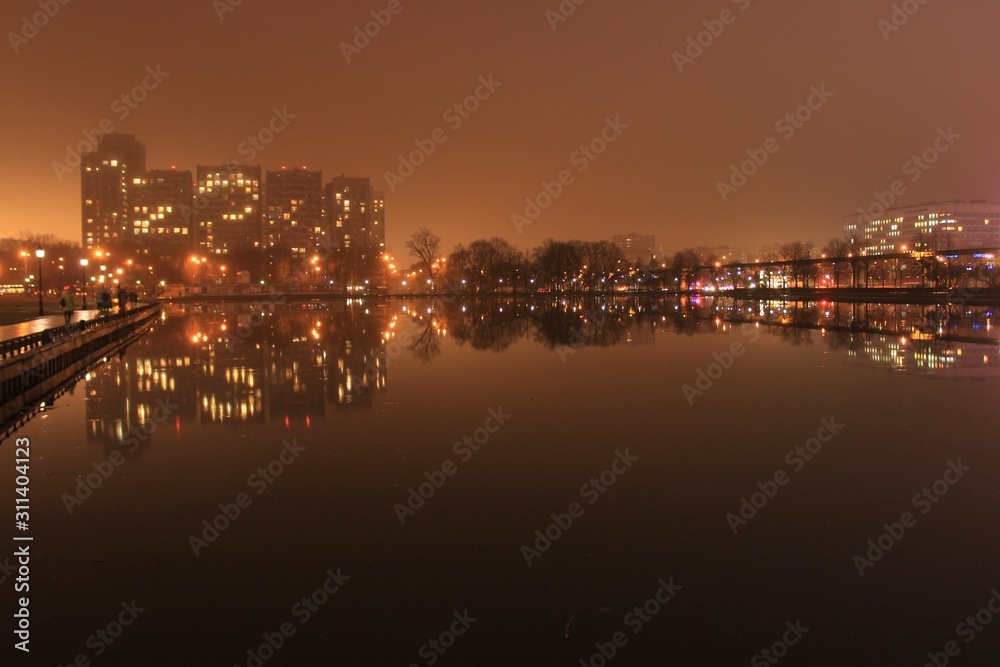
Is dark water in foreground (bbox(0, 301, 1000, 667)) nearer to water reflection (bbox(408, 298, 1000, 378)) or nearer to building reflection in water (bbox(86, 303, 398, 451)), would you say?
building reflection in water (bbox(86, 303, 398, 451))

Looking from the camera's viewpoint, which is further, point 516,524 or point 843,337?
point 843,337

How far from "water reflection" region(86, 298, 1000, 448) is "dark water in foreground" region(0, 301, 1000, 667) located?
24 cm

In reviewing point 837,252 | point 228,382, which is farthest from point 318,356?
point 837,252

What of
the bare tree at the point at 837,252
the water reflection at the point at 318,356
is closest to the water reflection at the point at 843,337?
the water reflection at the point at 318,356

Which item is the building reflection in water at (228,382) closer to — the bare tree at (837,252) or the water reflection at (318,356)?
the water reflection at (318,356)

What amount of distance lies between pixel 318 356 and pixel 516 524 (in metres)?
19.8

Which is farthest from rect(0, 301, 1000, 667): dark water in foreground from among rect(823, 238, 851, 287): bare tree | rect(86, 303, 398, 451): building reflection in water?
rect(823, 238, 851, 287): bare tree

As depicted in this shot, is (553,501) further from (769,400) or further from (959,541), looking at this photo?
(769,400)

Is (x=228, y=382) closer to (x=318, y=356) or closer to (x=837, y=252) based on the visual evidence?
(x=318, y=356)

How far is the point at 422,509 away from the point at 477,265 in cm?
14057

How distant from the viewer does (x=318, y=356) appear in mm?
27531

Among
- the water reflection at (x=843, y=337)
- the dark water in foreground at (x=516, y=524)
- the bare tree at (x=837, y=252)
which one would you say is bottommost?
the dark water in foreground at (x=516, y=524)

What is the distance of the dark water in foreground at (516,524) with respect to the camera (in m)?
6.29

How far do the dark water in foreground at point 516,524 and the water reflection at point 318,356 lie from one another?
245 millimetres
